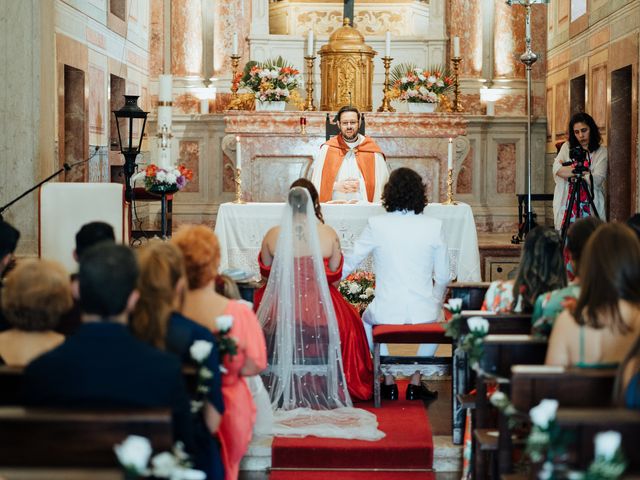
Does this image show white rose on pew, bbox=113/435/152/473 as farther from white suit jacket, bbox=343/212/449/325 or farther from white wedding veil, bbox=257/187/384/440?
white suit jacket, bbox=343/212/449/325

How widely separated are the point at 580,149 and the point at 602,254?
17.9 feet

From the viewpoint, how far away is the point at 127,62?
1270cm

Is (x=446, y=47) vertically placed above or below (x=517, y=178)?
above

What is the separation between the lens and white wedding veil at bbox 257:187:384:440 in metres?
6.17

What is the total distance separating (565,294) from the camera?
14.4 ft

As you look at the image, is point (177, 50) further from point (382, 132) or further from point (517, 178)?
point (517, 178)

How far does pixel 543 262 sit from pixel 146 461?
2.62 meters

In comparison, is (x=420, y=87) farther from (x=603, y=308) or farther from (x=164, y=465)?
(x=164, y=465)

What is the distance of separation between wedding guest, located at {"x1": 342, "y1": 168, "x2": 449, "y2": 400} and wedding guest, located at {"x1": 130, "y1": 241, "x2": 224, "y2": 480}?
8.43ft

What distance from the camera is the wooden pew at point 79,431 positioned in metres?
2.83

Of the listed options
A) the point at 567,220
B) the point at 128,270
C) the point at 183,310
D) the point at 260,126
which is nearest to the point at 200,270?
the point at 183,310

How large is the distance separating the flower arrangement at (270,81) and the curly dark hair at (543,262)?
271 inches

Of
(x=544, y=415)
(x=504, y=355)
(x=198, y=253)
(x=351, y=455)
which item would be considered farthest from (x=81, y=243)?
(x=544, y=415)

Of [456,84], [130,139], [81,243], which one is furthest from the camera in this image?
[456,84]
